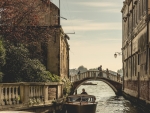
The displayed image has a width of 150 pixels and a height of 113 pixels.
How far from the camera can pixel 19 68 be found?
1642 centimetres

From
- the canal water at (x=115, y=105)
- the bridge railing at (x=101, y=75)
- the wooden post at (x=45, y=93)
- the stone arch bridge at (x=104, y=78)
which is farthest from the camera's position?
the bridge railing at (x=101, y=75)

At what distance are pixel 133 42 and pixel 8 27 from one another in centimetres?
1505

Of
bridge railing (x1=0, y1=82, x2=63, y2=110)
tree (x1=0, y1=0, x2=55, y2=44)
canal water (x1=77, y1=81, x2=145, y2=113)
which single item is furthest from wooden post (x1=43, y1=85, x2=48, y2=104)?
canal water (x1=77, y1=81, x2=145, y2=113)

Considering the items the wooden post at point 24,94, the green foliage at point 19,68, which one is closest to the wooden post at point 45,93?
the green foliage at point 19,68

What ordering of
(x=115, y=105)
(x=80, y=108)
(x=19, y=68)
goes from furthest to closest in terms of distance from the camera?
(x=115, y=105), (x=80, y=108), (x=19, y=68)

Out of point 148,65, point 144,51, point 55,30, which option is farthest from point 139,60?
point 55,30

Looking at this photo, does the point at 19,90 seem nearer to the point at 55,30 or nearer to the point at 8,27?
the point at 8,27

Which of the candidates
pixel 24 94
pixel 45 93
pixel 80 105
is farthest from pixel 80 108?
pixel 24 94

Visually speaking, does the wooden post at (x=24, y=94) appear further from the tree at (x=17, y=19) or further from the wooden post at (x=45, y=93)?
the tree at (x=17, y=19)

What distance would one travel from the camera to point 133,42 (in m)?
29.4

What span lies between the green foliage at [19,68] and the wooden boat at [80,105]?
6.83 feet

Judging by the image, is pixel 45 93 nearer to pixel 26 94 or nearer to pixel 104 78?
pixel 26 94

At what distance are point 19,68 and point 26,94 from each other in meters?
2.48

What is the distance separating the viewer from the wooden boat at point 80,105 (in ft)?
57.0
